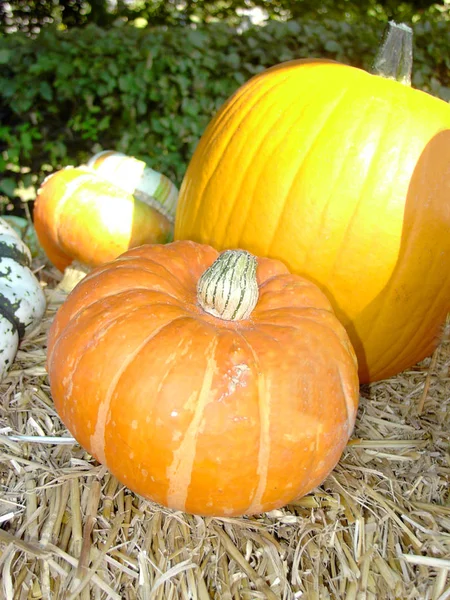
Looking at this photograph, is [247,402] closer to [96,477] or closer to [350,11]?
[96,477]

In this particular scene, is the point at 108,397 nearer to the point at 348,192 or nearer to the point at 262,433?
the point at 262,433

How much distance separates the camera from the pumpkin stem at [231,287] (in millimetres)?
1415

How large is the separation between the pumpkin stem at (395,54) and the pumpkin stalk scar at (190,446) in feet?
3.81

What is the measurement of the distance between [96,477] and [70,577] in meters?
0.30

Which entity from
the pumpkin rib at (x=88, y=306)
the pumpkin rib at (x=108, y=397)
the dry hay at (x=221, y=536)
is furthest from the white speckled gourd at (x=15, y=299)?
the pumpkin rib at (x=108, y=397)

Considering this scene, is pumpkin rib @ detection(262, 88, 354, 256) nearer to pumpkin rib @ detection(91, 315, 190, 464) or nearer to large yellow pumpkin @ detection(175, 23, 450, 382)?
large yellow pumpkin @ detection(175, 23, 450, 382)

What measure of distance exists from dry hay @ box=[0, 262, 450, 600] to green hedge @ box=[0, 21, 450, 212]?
2.59m

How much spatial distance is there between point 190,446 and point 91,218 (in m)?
1.38

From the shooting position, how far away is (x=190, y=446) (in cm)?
129

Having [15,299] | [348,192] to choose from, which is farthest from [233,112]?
[15,299]

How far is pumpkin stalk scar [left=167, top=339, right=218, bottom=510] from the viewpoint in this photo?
129cm

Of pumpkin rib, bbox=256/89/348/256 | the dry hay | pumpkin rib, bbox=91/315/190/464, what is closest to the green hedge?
pumpkin rib, bbox=256/89/348/256

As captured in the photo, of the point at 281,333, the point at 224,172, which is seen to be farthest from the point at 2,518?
the point at 224,172

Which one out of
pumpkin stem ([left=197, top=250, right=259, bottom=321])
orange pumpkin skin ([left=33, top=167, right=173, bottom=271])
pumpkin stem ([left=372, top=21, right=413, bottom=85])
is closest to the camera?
pumpkin stem ([left=197, top=250, right=259, bottom=321])
